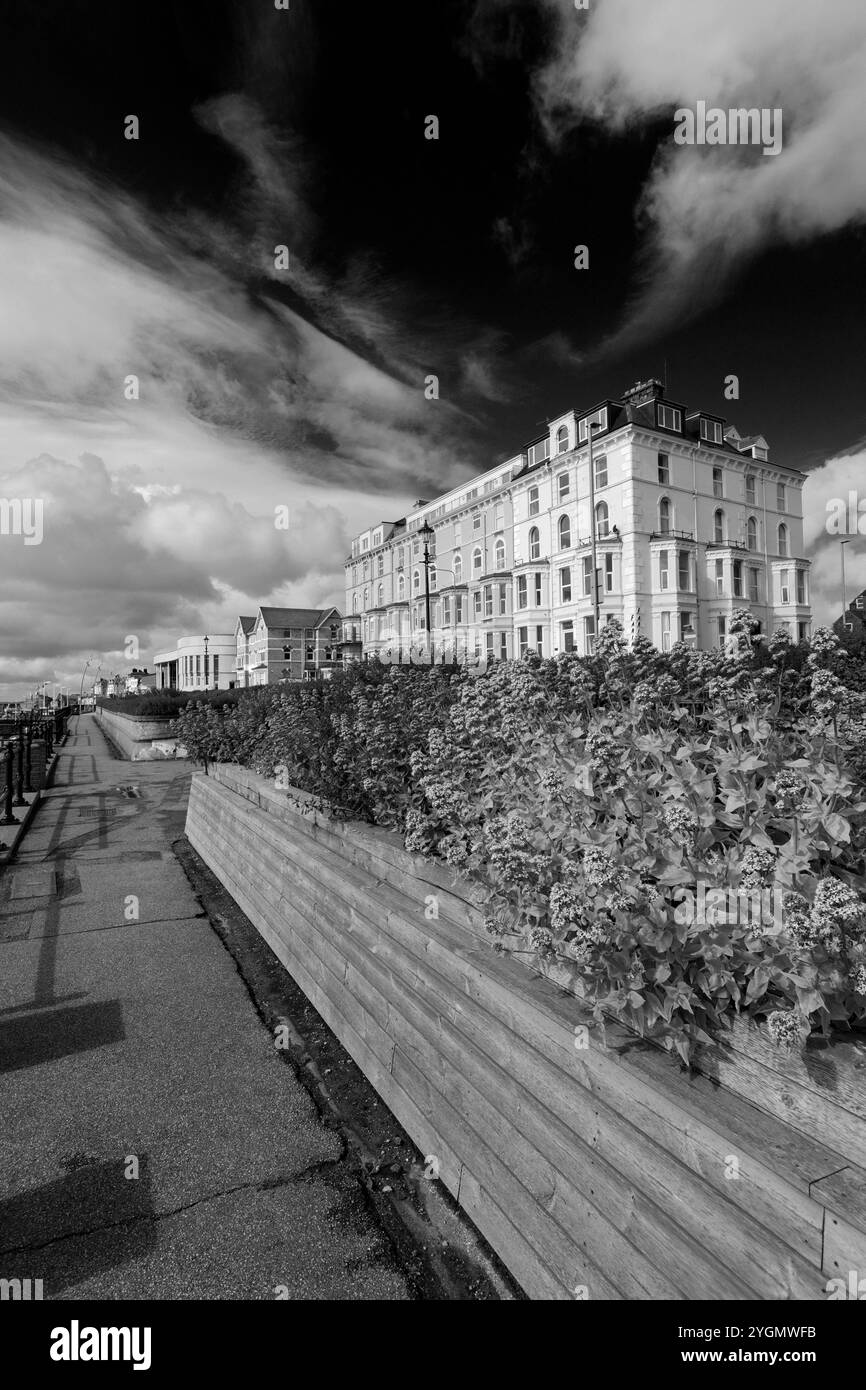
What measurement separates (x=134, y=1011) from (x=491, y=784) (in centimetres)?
299

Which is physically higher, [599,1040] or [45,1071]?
[599,1040]

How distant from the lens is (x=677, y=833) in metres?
2.16

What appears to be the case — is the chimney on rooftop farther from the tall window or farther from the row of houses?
the row of houses

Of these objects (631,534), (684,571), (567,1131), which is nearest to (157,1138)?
(567,1131)

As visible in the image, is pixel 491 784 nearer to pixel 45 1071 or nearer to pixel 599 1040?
pixel 599 1040

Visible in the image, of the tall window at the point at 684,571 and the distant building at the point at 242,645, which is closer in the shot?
the tall window at the point at 684,571

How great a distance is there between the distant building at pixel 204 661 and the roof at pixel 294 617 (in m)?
14.8

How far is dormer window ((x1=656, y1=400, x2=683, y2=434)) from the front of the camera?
35031 mm

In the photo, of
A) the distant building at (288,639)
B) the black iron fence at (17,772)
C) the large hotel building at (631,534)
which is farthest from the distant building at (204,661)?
the black iron fence at (17,772)

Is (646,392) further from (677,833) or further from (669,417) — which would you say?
(677,833)

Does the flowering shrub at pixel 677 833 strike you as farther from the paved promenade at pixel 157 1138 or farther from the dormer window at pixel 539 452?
the dormer window at pixel 539 452

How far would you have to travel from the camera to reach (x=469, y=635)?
142ft

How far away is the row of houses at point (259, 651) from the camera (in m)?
75.2
